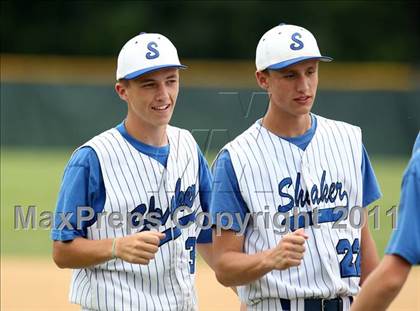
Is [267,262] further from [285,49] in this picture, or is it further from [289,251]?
[285,49]

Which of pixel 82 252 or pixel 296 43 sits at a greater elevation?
pixel 296 43

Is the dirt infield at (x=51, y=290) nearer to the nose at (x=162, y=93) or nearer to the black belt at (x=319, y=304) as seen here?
the black belt at (x=319, y=304)

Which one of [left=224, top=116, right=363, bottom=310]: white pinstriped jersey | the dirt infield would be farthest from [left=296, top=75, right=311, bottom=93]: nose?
the dirt infield

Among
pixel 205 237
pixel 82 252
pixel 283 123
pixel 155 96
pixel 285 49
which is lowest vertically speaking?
pixel 82 252

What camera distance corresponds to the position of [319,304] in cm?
348

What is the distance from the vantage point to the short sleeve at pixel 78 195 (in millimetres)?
3510

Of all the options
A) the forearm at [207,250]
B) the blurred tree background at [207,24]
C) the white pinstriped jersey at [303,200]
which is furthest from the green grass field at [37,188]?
the blurred tree background at [207,24]

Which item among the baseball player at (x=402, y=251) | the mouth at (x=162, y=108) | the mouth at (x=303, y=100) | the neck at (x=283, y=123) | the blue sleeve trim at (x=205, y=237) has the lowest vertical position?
the baseball player at (x=402, y=251)

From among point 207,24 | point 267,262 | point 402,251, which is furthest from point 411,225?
point 207,24

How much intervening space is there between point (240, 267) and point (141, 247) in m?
0.35

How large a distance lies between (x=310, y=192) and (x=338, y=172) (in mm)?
140

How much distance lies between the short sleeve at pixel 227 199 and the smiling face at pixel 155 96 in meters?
0.29

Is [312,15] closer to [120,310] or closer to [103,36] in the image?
[103,36]

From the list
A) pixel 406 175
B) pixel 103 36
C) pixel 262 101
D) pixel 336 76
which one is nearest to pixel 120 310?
pixel 262 101
